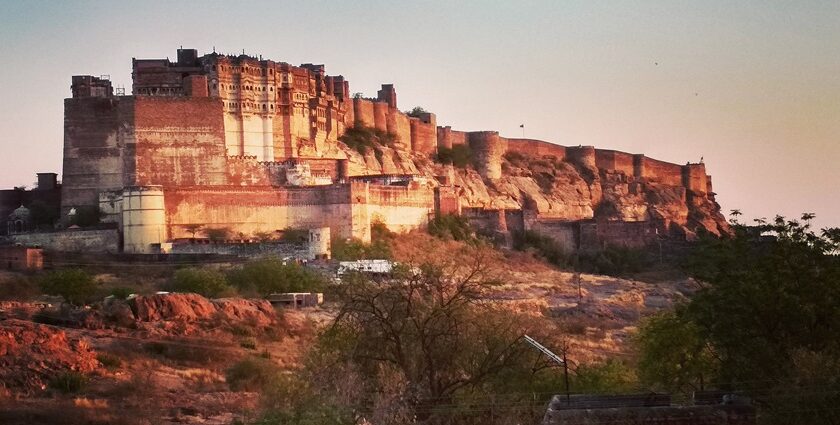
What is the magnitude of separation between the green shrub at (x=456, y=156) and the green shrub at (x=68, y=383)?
148ft

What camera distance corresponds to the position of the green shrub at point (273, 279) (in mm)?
39281

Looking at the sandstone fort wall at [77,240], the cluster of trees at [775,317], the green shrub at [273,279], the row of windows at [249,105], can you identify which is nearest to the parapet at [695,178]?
the row of windows at [249,105]

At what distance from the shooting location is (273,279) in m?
39.4

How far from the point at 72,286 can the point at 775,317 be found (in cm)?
2255

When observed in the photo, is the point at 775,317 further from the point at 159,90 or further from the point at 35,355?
the point at 159,90

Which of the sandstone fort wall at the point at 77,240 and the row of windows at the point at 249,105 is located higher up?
the row of windows at the point at 249,105

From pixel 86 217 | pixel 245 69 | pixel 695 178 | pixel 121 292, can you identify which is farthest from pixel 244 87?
pixel 695 178

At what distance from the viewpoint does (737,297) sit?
19766mm

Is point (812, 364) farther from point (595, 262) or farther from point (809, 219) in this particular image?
point (595, 262)

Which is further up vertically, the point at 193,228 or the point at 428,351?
the point at 193,228

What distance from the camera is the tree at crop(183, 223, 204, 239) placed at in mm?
47275

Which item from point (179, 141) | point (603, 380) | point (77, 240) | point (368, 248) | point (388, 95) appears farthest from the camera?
point (388, 95)

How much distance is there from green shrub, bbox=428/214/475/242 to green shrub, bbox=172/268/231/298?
1674 centimetres

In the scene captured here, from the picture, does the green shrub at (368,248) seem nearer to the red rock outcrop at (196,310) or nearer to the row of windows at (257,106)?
the row of windows at (257,106)
